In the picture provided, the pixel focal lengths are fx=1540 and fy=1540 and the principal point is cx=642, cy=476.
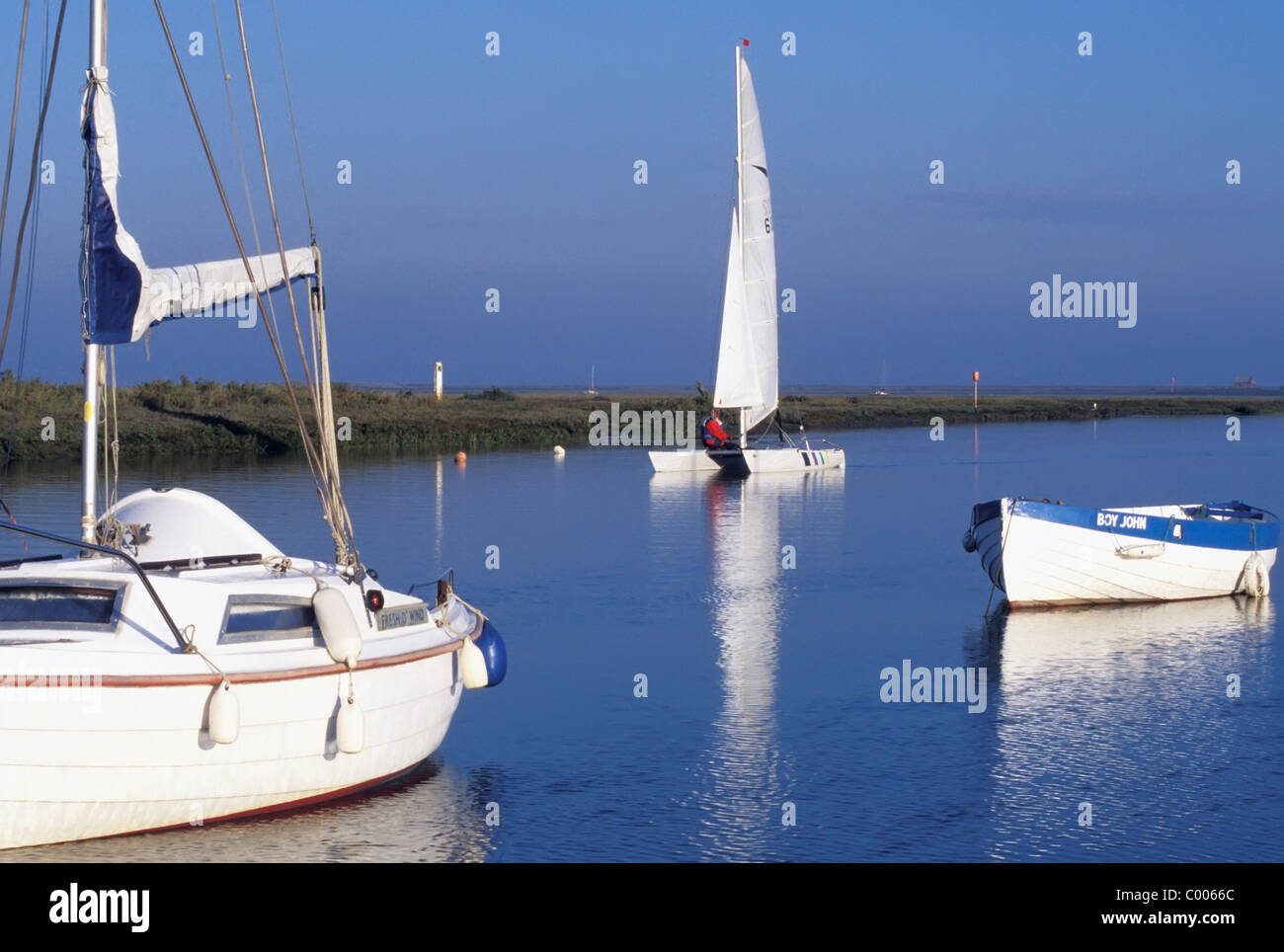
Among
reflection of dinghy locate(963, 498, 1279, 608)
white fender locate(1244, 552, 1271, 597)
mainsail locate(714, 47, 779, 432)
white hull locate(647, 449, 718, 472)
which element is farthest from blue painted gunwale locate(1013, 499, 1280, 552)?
mainsail locate(714, 47, 779, 432)

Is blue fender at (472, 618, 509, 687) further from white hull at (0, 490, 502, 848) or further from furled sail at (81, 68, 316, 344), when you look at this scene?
furled sail at (81, 68, 316, 344)

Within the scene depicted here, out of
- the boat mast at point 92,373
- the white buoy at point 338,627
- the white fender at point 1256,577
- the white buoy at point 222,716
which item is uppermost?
the boat mast at point 92,373

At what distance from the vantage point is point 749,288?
1895 inches

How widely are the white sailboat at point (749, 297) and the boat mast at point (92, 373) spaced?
116 ft

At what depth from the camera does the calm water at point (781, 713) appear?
10680 millimetres

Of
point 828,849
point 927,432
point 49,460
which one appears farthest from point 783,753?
point 927,432

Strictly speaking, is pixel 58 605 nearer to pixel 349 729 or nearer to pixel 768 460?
→ pixel 349 729

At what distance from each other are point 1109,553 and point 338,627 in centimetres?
1281

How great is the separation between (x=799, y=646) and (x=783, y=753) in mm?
4882

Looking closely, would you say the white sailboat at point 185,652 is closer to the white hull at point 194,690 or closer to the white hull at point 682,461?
the white hull at point 194,690

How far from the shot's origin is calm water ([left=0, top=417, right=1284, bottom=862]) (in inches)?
420

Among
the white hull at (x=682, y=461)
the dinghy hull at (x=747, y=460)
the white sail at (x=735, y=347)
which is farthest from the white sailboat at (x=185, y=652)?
the white sail at (x=735, y=347)

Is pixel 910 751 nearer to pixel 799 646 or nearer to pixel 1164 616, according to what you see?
pixel 799 646
